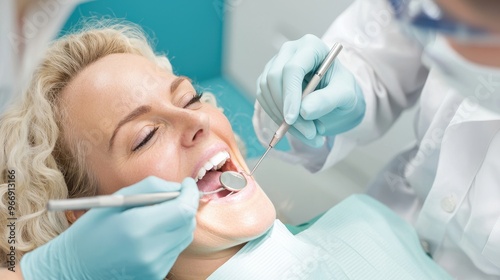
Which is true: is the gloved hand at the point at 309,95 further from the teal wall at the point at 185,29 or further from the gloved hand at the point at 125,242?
the teal wall at the point at 185,29

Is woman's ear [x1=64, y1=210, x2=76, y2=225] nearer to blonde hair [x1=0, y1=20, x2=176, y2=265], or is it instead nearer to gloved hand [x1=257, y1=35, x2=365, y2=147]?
blonde hair [x1=0, y1=20, x2=176, y2=265]

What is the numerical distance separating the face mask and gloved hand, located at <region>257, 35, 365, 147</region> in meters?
0.55

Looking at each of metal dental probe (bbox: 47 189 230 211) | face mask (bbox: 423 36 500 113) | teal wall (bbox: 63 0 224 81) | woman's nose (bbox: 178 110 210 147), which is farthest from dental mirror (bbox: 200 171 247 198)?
teal wall (bbox: 63 0 224 81)

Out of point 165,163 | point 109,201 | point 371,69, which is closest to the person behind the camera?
point 109,201

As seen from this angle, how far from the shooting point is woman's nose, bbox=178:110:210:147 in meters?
1.25

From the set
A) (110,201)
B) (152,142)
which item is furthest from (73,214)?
(110,201)

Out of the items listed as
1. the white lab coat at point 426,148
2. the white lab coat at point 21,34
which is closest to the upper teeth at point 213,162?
the white lab coat at point 426,148

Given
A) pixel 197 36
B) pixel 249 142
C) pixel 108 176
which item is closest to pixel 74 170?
pixel 108 176

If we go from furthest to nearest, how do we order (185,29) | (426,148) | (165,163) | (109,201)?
(185,29) < (426,148) < (165,163) < (109,201)

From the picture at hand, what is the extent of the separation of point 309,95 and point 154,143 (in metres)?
0.38

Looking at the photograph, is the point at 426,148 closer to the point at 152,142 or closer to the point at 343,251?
the point at 343,251

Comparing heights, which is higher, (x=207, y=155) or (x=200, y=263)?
(x=207, y=155)

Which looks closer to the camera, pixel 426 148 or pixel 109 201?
pixel 109 201

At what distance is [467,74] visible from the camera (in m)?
0.75
